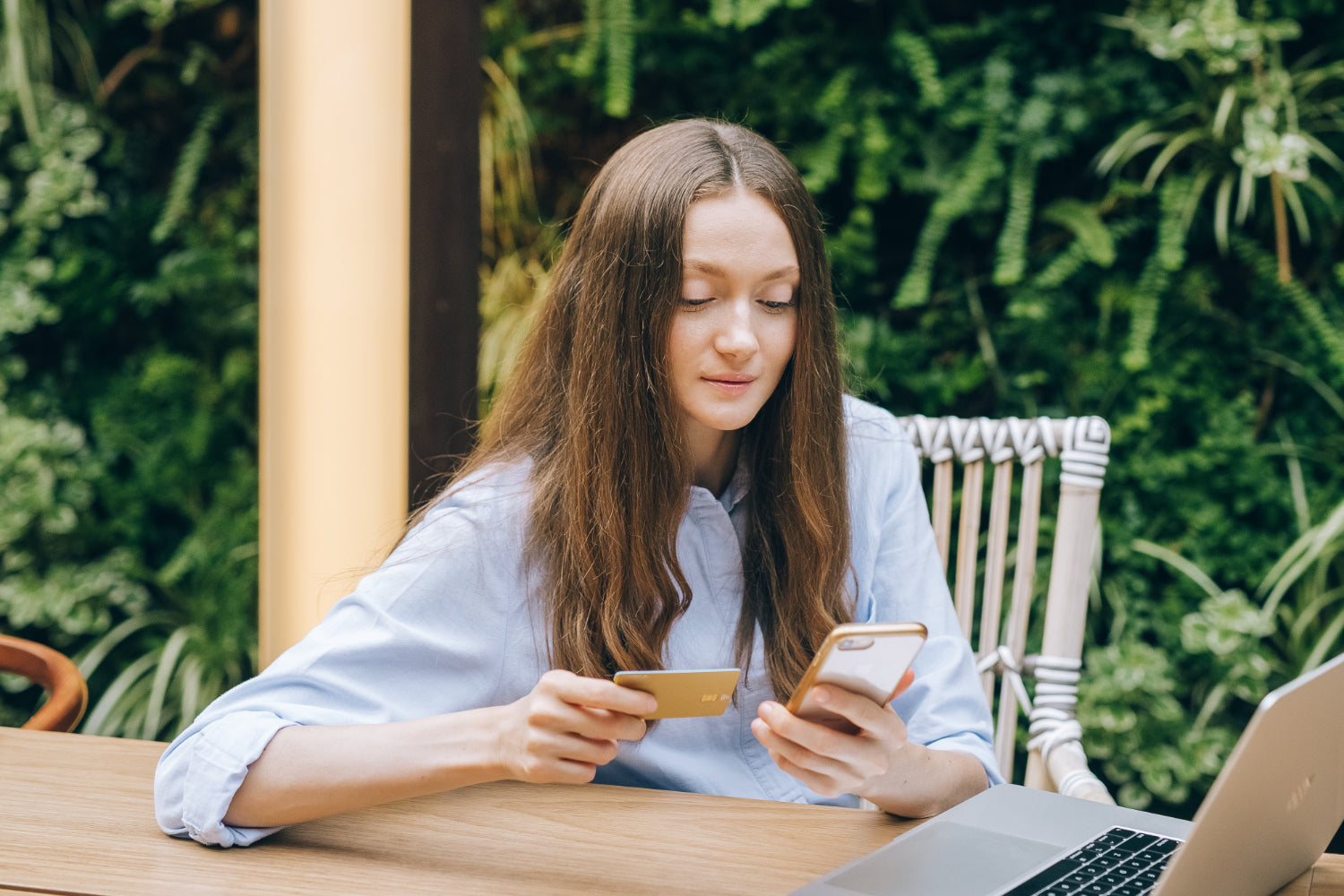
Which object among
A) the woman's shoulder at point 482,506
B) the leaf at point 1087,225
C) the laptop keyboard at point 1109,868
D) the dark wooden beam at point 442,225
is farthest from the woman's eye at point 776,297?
the leaf at point 1087,225

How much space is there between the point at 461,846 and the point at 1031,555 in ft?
3.31

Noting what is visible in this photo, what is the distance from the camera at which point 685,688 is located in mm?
889

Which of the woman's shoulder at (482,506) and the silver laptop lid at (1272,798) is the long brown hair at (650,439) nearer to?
the woman's shoulder at (482,506)

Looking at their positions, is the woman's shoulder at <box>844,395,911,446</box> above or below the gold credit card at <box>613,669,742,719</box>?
above

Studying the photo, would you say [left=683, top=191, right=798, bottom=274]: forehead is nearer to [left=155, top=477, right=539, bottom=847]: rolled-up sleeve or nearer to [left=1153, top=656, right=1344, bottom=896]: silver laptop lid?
[left=155, top=477, right=539, bottom=847]: rolled-up sleeve

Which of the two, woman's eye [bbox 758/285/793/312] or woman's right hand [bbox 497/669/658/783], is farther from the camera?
woman's eye [bbox 758/285/793/312]

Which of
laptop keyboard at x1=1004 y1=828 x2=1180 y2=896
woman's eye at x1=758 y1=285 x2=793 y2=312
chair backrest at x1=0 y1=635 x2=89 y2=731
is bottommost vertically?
chair backrest at x1=0 y1=635 x2=89 y2=731

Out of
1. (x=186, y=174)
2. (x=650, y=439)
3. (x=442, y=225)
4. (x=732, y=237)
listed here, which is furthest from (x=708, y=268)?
(x=186, y=174)

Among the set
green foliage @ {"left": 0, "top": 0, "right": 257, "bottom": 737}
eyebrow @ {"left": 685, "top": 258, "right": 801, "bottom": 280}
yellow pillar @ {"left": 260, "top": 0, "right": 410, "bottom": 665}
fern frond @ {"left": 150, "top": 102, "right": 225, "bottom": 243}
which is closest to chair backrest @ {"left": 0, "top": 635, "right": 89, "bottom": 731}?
yellow pillar @ {"left": 260, "top": 0, "right": 410, "bottom": 665}

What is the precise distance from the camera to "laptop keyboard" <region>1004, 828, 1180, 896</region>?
88 cm

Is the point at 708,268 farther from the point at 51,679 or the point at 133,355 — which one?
the point at 133,355

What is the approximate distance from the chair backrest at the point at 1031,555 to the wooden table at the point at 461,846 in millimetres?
531

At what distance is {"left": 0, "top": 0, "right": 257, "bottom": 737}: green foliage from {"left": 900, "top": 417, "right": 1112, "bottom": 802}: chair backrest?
2012 millimetres

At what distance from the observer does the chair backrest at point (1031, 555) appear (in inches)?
60.1
